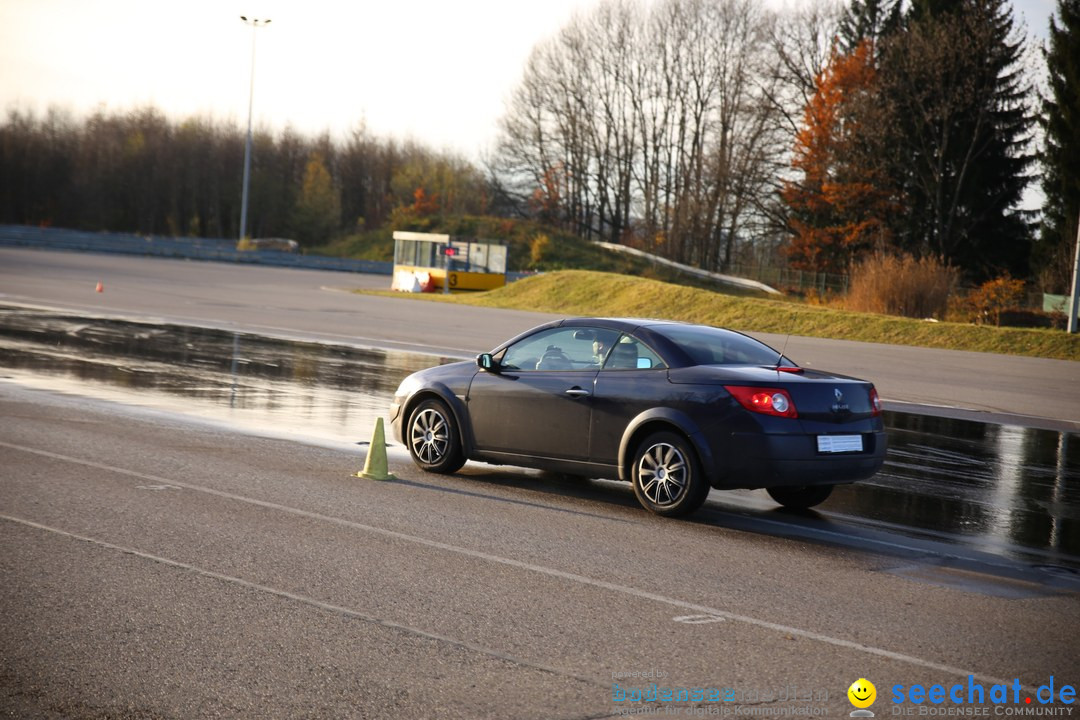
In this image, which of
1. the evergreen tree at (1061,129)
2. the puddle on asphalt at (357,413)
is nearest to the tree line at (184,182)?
the evergreen tree at (1061,129)

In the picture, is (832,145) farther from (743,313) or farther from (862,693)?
(862,693)

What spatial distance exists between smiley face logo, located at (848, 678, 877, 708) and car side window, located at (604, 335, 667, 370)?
439 centimetres

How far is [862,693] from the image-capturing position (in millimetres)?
5035

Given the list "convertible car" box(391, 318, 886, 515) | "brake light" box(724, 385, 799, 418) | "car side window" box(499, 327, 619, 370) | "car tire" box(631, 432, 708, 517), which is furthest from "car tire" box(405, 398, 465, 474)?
"brake light" box(724, 385, 799, 418)

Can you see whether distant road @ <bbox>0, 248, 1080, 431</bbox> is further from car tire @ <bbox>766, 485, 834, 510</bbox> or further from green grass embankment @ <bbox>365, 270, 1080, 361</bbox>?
car tire @ <bbox>766, 485, 834, 510</bbox>

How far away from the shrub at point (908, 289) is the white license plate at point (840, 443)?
1157 inches

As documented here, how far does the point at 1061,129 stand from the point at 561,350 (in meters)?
48.6

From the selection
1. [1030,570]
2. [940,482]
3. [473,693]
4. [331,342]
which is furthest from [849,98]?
[473,693]

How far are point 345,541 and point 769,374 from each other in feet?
11.3

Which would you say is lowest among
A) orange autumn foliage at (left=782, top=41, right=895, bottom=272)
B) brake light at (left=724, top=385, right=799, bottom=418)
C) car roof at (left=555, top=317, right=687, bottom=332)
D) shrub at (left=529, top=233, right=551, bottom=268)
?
brake light at (left=724, top=385, right=799, bottom=418)

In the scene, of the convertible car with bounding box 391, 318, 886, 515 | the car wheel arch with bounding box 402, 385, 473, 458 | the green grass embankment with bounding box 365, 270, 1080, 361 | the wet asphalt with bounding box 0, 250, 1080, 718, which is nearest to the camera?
the wet asphalt with bounding box 0, 250, 1080, 718

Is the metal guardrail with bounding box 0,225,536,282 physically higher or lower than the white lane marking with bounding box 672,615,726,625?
higher

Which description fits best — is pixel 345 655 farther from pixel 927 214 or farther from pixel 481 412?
pixel 927 214

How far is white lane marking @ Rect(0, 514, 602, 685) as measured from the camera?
538 centimetres
